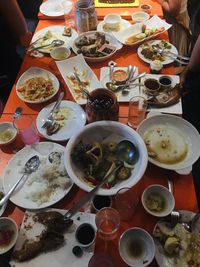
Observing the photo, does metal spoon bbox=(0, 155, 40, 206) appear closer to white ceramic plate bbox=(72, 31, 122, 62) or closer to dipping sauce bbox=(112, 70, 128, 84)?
dipping sauce bbox=(112, 70, 128, 84)

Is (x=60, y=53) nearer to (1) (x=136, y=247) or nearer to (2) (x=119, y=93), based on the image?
(2) (x=119, y=93)

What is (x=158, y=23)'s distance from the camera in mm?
2320

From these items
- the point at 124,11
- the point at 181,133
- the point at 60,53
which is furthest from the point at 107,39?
the point at 181,133

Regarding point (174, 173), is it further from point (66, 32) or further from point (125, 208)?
point (66, 32)

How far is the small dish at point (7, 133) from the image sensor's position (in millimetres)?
1571

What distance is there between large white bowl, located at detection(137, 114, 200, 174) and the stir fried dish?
7.3 inches

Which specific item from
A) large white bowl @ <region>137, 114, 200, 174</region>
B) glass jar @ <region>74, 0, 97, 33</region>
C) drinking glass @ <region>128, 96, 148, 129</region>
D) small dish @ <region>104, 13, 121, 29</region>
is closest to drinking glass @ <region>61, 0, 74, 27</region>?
glass jar @ <region>74, 0, 97, 33</region>

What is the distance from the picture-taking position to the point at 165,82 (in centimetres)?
185

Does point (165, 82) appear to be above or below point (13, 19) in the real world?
below

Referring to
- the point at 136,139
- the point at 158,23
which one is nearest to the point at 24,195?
the point at 136,139

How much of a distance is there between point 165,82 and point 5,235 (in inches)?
50.2

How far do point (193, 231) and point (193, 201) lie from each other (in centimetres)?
16

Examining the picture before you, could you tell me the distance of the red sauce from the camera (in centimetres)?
122

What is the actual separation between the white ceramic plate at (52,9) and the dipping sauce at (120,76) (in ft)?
3.07
